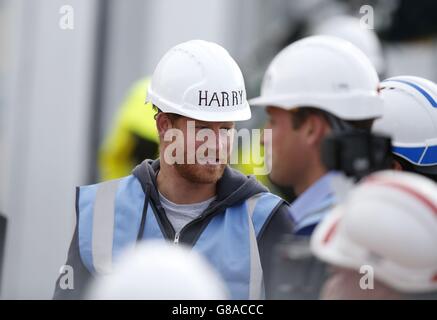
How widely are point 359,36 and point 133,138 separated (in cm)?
254

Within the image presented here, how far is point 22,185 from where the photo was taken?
283 inches

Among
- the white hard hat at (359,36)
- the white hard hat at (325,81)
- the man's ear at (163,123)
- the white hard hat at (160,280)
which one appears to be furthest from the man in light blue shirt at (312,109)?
the white hard hat at (359,36)

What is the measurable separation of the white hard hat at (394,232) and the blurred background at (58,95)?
3640 mm

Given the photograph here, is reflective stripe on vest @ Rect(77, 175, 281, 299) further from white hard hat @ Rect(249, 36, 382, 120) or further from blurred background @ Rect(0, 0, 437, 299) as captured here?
blurred background @ Rect(0, 0, 437, 299)

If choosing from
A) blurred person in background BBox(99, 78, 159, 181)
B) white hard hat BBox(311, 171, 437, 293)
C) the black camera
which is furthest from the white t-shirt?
blurred person in background BBox(99, 78, 159, 181)

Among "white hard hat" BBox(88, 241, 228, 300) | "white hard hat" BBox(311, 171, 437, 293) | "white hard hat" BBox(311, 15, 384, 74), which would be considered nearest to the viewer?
"white hard hat" BBox(88, 241, 228, 300)

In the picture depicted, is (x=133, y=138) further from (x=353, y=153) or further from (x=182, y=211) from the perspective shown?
(x=353, y=153)

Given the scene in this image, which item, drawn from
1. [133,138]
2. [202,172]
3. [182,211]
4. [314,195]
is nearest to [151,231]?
[182,211]

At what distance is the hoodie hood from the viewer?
12.5ft

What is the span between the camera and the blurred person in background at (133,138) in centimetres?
585

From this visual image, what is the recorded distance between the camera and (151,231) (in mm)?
3766

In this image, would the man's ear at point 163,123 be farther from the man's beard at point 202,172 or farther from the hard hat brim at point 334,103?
the hard hat brim at point 334,103

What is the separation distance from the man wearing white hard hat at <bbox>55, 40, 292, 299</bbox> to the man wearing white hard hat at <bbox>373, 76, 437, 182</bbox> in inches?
17.2
